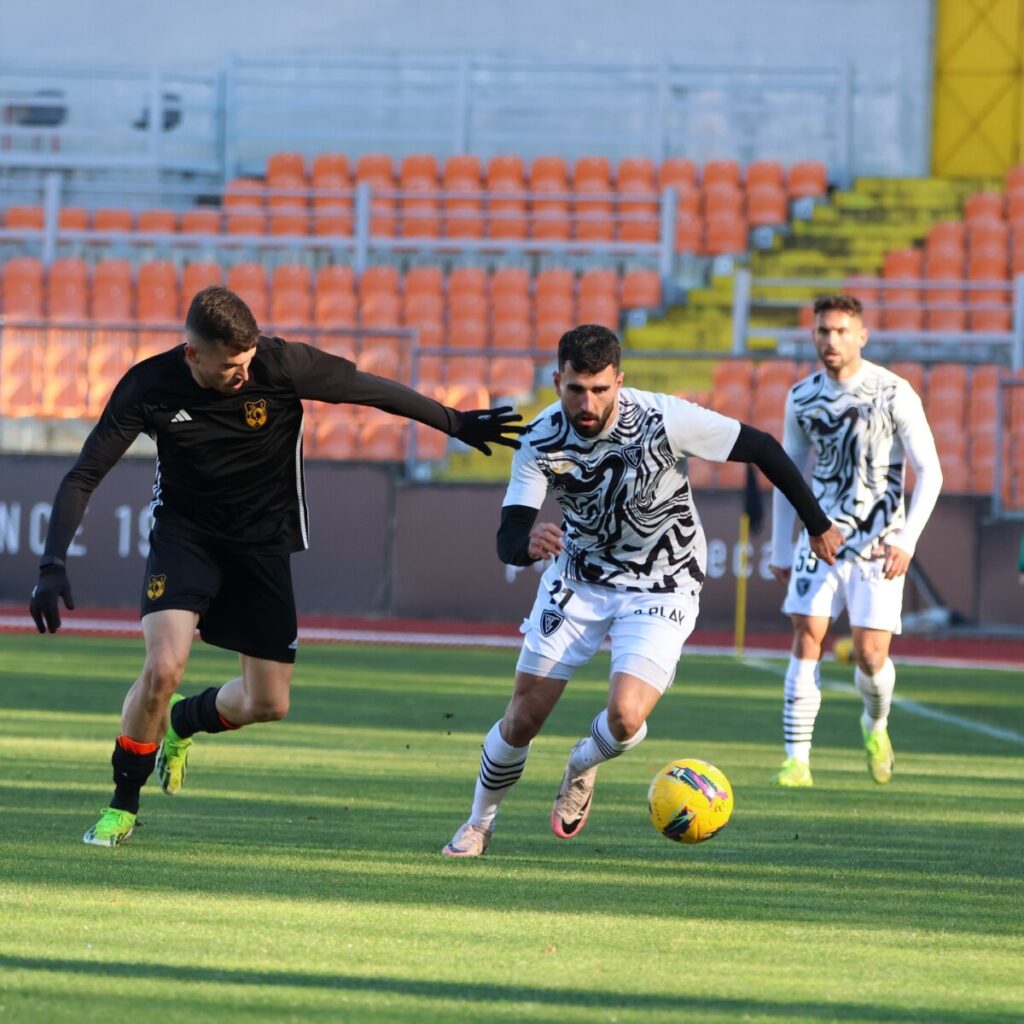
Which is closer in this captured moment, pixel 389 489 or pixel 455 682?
pixel 455 682

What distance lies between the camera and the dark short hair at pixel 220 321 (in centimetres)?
684

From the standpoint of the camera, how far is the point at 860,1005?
4934 mm

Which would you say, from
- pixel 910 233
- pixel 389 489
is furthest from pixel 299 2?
pixel 389 489

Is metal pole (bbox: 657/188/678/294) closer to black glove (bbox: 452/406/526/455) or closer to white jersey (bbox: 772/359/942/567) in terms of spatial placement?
white jersey (bbox: 772/359/942/567)

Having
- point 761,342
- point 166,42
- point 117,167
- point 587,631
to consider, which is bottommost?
point 587,631

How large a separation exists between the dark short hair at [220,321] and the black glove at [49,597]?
0.93 meters

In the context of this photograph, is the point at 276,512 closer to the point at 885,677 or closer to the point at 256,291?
the point at 885,677

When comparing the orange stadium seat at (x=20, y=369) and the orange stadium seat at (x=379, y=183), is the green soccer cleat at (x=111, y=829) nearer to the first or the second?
the orange stadium seat at (x=20, y=369)

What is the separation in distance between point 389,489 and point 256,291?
526cm

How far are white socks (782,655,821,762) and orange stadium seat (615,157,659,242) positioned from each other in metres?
17.2

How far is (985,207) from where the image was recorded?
2844 cm

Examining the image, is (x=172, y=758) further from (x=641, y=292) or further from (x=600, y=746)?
(x=641, y=292)

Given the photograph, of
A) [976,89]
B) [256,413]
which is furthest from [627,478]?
[976,89]

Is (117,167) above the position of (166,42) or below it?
below
